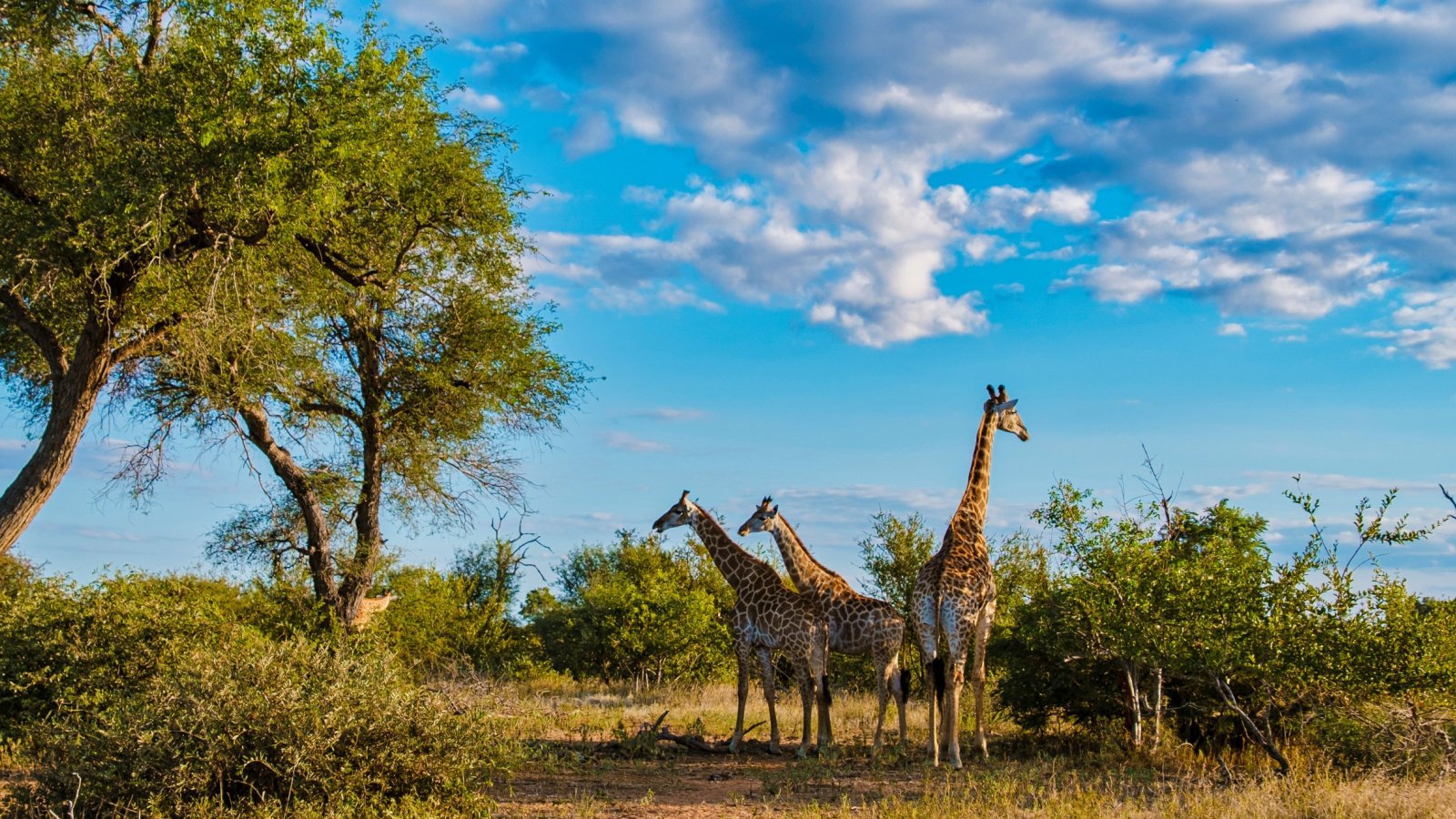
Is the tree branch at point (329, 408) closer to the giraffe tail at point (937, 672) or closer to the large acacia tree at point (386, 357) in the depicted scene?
the large acacia tree at point (386, 357)

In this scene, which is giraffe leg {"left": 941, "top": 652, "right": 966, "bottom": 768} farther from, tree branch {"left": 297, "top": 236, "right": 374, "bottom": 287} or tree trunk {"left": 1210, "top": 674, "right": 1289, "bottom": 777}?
tree branch {"left": 297, "top": 236, "right": 374, "bottom": 287}

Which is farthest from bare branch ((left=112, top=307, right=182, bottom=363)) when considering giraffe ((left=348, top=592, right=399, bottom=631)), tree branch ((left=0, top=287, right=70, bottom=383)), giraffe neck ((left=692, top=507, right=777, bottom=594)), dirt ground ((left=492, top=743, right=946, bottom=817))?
dirt ground ((left=492, top=743, right=946, bottom=817))

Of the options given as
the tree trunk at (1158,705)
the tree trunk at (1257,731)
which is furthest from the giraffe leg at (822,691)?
the tree trunk at (1257,731)

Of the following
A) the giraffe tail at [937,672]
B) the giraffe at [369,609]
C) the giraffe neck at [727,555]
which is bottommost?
the giraffe tail at [937,672]

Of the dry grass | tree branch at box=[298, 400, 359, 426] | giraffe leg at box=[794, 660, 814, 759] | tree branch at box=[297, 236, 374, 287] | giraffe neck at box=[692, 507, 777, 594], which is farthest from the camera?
tree branch at box=[298, 400, 359, 426]

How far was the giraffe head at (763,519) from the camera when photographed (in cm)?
1575

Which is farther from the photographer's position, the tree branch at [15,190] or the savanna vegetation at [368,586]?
the tree branch at [15,190]

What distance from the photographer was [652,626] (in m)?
27.5

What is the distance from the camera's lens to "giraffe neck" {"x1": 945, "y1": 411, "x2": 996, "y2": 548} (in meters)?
14.6

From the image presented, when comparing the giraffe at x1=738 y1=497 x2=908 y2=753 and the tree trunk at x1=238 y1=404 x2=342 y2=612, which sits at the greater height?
the tree trunk at x1=238 y1=404 x2=342 y2=612

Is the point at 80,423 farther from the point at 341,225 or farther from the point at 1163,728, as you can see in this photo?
the point at 1163,728

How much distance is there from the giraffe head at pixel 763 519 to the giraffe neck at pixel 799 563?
0.26 ft

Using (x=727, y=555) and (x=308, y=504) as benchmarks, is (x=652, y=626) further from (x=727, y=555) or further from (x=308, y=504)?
(x=727, y=555)

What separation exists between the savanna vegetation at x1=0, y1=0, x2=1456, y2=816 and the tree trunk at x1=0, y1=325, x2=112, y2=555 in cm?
5
